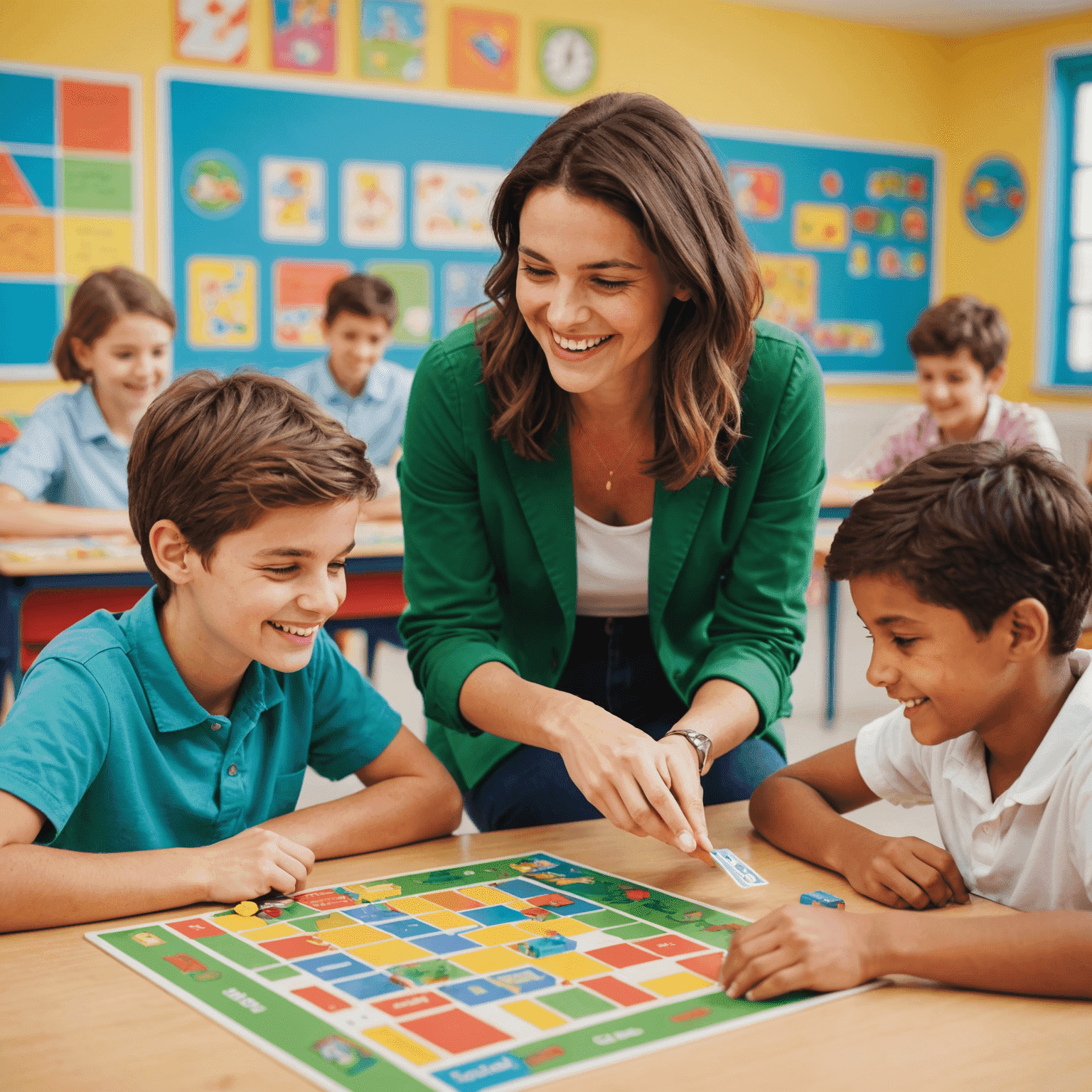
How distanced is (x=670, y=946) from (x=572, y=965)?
9cm

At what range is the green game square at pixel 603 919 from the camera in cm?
105

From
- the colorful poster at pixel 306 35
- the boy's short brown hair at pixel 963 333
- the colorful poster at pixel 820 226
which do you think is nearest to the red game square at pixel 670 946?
the boy's short brown hair at pixel 963 333

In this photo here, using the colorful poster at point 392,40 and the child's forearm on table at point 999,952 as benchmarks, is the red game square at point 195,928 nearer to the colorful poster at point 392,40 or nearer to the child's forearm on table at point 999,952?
the child's forearm on table at point 999,952

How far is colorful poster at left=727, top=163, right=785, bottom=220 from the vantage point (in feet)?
21.8

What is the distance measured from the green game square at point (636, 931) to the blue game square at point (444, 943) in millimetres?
114

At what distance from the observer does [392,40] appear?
567cm

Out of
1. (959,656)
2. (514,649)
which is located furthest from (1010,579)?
(514,649)

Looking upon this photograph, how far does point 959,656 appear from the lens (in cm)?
113

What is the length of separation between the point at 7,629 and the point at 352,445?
163cm

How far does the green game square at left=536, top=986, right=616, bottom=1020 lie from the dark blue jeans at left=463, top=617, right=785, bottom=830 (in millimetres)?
642

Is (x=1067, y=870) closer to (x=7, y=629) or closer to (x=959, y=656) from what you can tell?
(x=959, y=656)

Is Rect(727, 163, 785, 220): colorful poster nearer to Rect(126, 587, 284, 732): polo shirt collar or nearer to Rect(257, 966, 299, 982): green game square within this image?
Rect(126, 587, 284, 732): polo shirt collar

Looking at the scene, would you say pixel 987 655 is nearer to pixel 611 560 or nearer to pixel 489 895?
pixel 489 895

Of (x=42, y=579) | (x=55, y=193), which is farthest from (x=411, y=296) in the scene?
(x=42, y=579)
